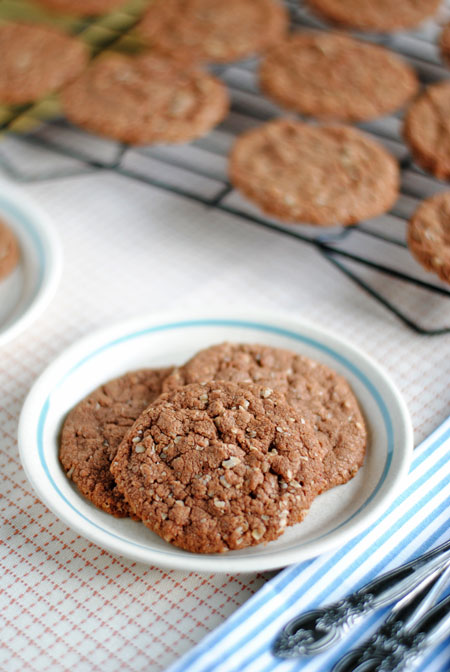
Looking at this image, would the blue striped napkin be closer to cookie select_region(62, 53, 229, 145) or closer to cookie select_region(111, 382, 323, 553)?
cookie select_region(111, 382, 323, 553)

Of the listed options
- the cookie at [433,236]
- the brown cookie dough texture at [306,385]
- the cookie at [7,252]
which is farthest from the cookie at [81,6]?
the brown cookie dough texture at [306,385]

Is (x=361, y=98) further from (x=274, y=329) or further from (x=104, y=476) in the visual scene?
(x=104, y=476)

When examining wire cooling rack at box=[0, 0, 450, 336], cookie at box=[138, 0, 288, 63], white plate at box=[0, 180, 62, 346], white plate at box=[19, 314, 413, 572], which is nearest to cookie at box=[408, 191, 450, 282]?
wire cooling rack at box=[0, 0, 450, 336]

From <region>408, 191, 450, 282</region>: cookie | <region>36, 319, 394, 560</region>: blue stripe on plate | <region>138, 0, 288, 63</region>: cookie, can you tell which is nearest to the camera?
<region>36, 319, 394, 560</region>: blue stripe on plate

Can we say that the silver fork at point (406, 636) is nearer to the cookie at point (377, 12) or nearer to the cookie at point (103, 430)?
the cookie at point (103, 430)

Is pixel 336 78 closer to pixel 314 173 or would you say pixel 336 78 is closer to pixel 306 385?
pixel 314 173

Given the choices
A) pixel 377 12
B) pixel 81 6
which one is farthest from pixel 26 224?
pixel 377 12
